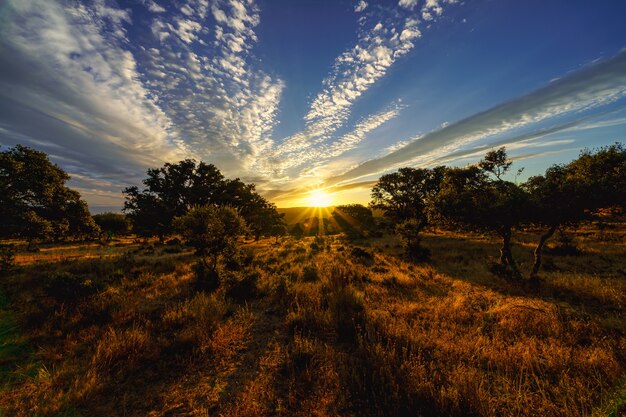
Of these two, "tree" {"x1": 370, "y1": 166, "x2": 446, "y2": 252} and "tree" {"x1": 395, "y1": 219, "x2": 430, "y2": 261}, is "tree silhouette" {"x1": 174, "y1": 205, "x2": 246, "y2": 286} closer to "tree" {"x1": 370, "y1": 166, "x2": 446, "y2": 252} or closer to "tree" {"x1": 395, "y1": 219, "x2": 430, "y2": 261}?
"tree" {"x1": 395, "y1": 219, "x2": 430, "y2": 261}

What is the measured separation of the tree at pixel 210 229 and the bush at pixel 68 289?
4541mm

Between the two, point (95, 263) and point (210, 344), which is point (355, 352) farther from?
point (95, 263)

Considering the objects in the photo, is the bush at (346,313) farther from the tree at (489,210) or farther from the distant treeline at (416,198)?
the tree at (489,210)

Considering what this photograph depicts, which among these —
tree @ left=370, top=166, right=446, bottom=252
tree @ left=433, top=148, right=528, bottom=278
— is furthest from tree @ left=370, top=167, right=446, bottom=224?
tree @ left=433, top=148, right=528, bottom=278

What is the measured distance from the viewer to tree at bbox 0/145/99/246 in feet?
50.3

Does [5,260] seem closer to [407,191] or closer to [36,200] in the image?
[36,200]

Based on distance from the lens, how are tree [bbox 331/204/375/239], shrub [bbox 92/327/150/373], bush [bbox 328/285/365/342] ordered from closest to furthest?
shrub [bbox 92/327/150/373] < bush [bbox 328/285/365/342] < tree [bbox 331/204/375/239]

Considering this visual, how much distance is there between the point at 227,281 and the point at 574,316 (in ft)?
46.4

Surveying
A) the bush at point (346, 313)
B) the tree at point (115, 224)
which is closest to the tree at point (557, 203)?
the bush at point (346, 313)

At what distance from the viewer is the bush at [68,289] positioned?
31.7ft

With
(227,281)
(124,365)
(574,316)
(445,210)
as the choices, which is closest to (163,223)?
(227,281)

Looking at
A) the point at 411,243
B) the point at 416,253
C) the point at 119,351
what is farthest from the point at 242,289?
the point at 411,243

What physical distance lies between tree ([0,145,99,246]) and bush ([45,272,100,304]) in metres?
9.33

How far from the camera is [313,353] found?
18.6 feet
